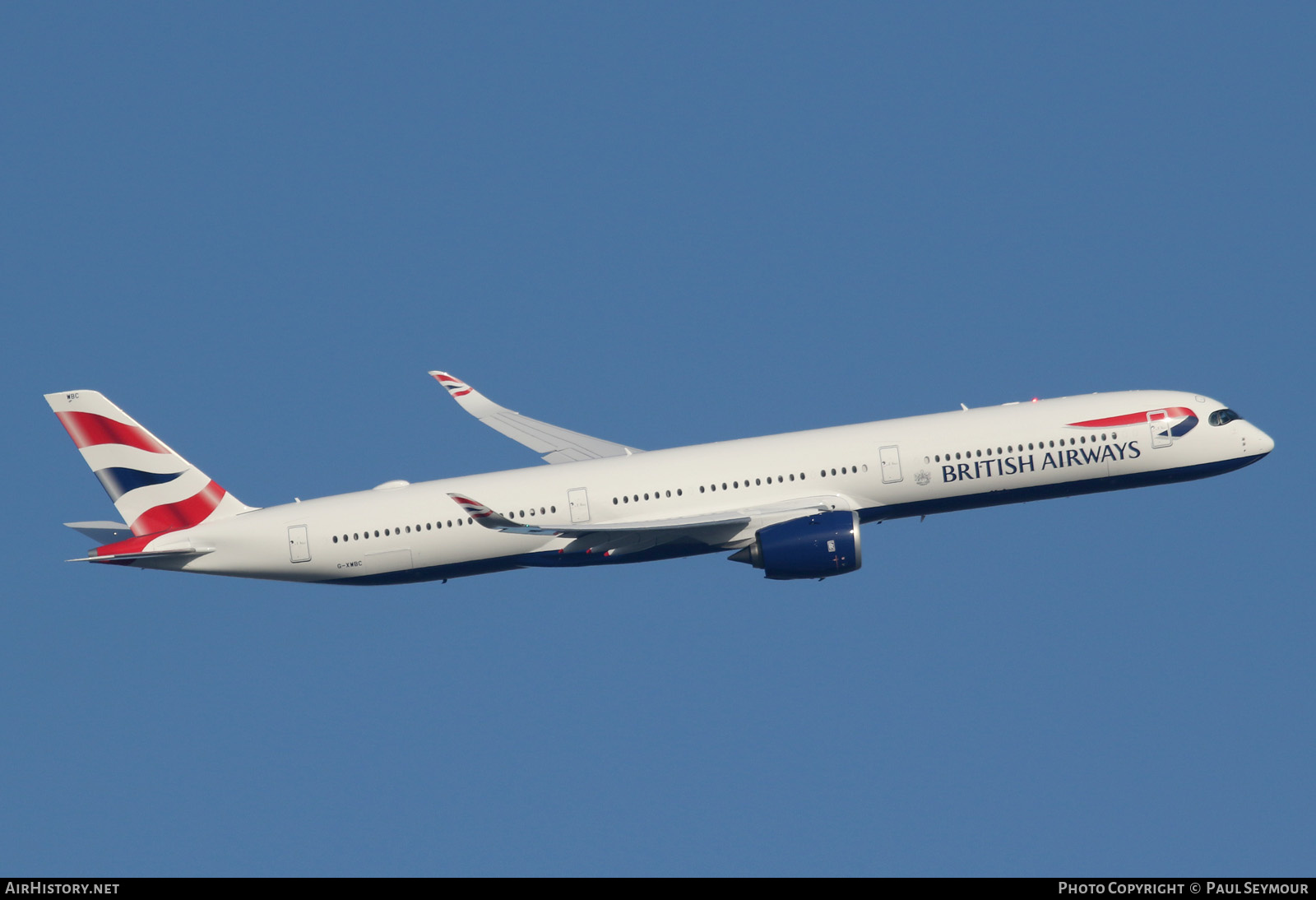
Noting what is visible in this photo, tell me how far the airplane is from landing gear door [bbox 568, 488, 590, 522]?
0.14 ft

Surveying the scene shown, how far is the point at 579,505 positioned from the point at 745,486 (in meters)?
6.24

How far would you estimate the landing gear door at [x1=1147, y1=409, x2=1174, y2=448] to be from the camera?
56.9 metres

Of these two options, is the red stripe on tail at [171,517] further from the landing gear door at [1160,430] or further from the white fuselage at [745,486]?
the landing gear door at [1160,430]

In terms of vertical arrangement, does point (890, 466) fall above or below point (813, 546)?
above

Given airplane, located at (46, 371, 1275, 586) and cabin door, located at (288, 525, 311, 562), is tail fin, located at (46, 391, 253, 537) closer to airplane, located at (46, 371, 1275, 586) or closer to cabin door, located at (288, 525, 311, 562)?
airplane, located at (46, 371, 1275, 586)

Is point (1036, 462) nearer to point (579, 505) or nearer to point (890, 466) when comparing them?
point (890, 466)

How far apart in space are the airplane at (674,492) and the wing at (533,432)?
586 cm

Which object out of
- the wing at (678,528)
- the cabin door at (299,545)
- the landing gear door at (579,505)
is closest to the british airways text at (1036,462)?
the wing at (678,528)

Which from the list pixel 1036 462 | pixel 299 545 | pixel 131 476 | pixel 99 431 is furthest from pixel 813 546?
pixel 99 431

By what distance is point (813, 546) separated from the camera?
177 ft

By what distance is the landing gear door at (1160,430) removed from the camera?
56.9 metres

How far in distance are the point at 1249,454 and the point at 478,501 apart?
2966 centimetres

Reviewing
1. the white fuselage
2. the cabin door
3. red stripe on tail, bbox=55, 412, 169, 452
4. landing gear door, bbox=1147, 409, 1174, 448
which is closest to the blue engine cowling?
the white fuselage

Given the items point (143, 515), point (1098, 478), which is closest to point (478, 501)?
point (143, 515)
